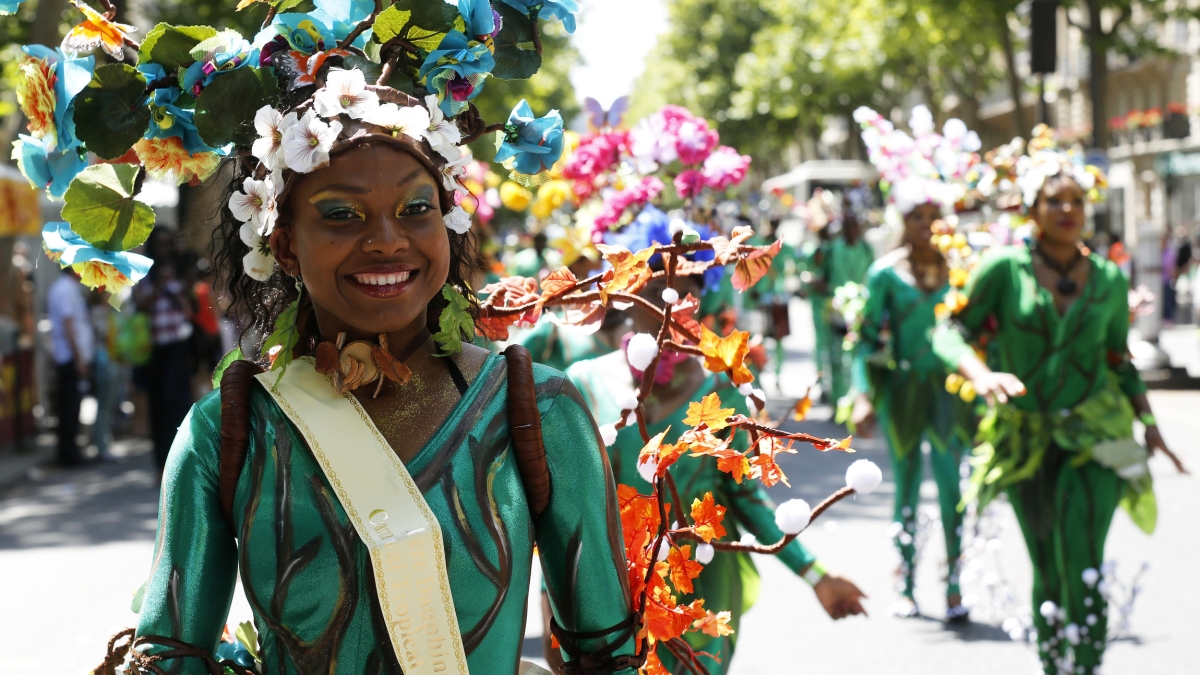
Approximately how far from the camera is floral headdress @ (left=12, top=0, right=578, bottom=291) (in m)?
2.06

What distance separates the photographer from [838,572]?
171 inches

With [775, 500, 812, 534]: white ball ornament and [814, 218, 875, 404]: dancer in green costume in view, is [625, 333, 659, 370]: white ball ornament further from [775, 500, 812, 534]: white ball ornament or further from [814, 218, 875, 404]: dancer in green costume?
[814, 218, 875, 404]: dancer in green costume

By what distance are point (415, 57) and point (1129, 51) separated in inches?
848

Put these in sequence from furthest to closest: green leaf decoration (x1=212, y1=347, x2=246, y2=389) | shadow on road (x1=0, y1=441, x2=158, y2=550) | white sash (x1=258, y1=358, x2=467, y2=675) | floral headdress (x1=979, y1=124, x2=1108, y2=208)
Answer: shadow on road (x1=0, y1=441, x2=158, y2=550)
floral headdress (x1=979, y1=124, x2=1108, y2=208)
green leaf decoration (x1=212, y1=347, x2=246, y2=389)
white sash (x1=258, y1=358, x2=467, y2=675)

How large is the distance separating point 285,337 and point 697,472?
203cm

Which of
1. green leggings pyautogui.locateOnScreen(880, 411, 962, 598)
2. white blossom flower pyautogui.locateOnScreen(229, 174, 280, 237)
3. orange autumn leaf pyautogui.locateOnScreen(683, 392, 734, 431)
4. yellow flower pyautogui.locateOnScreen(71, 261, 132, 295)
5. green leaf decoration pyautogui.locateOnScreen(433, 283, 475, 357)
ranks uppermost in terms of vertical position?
white blossom flower pyautogui.locateOnScreen(229, 174, 280, 237)

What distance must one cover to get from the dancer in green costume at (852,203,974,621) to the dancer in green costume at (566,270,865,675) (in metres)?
3.34

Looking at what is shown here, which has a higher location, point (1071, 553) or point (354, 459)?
point (354, 459)

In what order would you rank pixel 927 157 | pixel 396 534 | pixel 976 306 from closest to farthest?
pixel 396 534 < pixel 976 306 < pixel 927 157

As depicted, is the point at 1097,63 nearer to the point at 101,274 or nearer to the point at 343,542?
the point at 101,274

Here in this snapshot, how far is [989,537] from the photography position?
23.2 ft

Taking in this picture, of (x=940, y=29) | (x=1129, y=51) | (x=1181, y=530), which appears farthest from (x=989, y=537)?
(x=940, y=29)

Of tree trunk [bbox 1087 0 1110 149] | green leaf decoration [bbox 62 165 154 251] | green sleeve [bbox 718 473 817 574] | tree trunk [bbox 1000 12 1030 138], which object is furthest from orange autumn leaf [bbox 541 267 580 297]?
tree trunk [bbox 1000 12 1030 138]

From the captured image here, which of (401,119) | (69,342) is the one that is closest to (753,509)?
(401,119)
